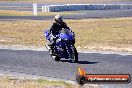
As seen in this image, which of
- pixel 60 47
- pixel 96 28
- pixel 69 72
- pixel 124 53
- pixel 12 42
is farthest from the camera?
pixel 96 28

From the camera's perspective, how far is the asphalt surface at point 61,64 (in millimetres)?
13484

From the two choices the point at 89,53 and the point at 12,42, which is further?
the point at 12,42

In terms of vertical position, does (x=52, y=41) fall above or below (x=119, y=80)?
below


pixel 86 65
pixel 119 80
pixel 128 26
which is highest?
pixel 119 80

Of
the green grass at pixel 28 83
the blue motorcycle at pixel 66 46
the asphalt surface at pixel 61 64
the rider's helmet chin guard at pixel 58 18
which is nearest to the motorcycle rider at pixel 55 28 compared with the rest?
the rider's helmet chin guard at pixel 58 18

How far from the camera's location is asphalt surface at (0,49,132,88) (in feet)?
44.2

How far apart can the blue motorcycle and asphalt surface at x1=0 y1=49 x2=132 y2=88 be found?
0.76 feet

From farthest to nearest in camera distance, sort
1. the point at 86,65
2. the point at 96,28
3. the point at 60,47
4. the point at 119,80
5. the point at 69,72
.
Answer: the point at 96,28 → the point at 60,47 → the point at 86,65 → the point at 69,72 → the point at 119,80

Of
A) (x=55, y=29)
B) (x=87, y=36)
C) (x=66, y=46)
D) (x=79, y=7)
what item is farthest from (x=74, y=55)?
(x=79, y=7)

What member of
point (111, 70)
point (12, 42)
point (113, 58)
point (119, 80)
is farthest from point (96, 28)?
point (119, 80)

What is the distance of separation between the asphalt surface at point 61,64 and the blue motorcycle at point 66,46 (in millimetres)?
233

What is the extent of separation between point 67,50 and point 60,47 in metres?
0.46

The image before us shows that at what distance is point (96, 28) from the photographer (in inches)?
1305

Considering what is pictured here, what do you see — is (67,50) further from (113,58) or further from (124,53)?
(124,53)
